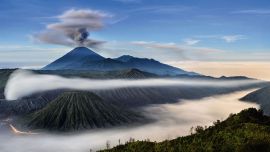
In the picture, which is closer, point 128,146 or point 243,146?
point 243,146

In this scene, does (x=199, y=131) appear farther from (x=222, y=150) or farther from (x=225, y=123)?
(x=222, y=150)

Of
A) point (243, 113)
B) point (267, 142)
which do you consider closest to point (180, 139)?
point (267, 142)

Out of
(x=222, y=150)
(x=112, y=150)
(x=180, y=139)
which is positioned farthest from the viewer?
(x=180, y=139)

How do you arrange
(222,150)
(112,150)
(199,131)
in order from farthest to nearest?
1. (199,131)
2. (112,150)
3. (222,150)

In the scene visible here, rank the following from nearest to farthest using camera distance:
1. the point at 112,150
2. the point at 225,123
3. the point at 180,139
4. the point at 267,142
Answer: the point at 267,142 < the point at 112,150 < the point at 180,139 < the point at 225,123

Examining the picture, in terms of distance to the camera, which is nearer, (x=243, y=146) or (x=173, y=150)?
(x=243, y=146)

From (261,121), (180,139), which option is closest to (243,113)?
(261,121)

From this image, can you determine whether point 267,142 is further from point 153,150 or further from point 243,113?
point 243,113

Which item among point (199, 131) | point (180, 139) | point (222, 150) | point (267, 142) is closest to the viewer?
point (267, 142)
